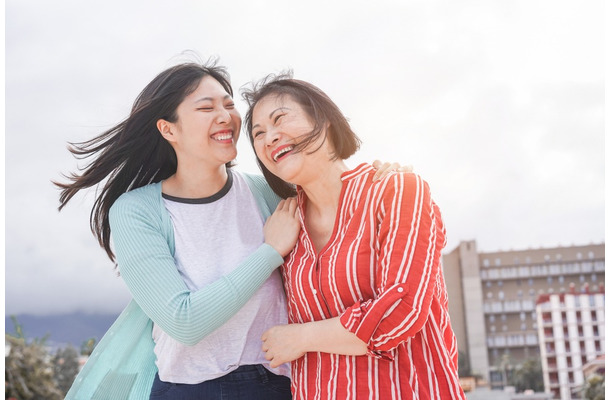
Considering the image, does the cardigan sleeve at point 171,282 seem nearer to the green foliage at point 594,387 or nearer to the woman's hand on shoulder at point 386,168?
the woman's hand on shoulder at point 386,168

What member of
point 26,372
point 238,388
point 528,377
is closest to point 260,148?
point 238,388

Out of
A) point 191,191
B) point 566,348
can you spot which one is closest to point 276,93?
point 191,191

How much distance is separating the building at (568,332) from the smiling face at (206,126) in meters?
56.5

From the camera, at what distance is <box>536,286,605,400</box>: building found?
55.2m

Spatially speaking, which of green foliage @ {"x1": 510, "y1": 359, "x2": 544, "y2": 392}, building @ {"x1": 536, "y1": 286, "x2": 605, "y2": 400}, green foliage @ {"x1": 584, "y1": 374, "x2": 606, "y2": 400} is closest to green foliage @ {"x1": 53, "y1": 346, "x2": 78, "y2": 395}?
green foliage @ {"x1": 584, "y1": 374, "x2": 606, "y2": 400}

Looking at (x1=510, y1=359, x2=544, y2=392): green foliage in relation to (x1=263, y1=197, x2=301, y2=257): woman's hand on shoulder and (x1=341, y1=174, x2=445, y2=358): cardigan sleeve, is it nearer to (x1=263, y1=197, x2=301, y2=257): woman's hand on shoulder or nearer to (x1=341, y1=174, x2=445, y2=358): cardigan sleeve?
(x1=263, y1=197, x2=301, y2=257): woman's hand on shoulder

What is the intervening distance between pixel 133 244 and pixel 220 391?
0.52 meters

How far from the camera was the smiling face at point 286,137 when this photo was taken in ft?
6.71

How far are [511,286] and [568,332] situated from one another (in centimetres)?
718

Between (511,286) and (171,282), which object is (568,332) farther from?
(171,282)

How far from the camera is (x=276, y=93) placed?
2109 millimetres

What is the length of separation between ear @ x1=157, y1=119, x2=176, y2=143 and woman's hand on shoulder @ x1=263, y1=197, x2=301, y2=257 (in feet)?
1.60

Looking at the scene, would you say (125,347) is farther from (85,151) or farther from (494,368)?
(494,368)

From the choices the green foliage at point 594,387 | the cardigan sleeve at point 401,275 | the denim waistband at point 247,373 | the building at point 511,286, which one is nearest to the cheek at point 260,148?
the cardigan sleeve at point 401,275
